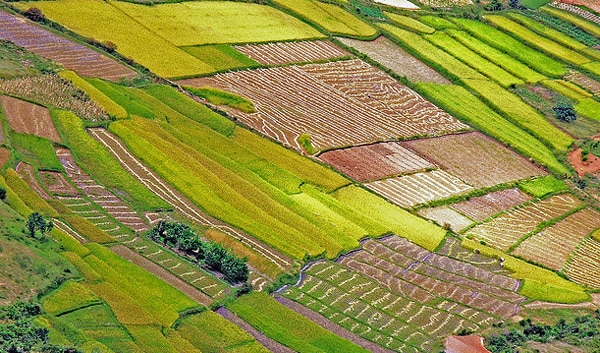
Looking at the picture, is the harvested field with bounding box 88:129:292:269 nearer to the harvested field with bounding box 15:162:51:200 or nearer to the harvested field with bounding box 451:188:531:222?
the harvested field with bounding box 15:162:51:200

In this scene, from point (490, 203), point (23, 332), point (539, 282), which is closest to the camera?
point (23, 332)

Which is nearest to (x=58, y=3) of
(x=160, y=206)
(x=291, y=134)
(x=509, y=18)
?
(x=291, y=134)

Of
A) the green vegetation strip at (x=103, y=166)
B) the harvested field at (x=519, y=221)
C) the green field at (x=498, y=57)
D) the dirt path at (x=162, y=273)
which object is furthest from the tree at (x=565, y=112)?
the dirt path at (x=162, y=273)

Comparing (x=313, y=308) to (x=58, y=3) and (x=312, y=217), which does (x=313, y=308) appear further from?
(x=58, y=3)

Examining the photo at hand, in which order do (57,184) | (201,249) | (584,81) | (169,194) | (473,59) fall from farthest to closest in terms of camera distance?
(584,81) → (473,59) → (169,194) → (57,184) → (201,249)

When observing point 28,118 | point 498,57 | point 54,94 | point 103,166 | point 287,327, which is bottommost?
point 287,327

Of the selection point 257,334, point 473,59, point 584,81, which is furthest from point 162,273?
point 584,81

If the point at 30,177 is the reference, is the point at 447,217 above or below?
above

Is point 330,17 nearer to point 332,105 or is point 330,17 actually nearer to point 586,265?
point 332,105
